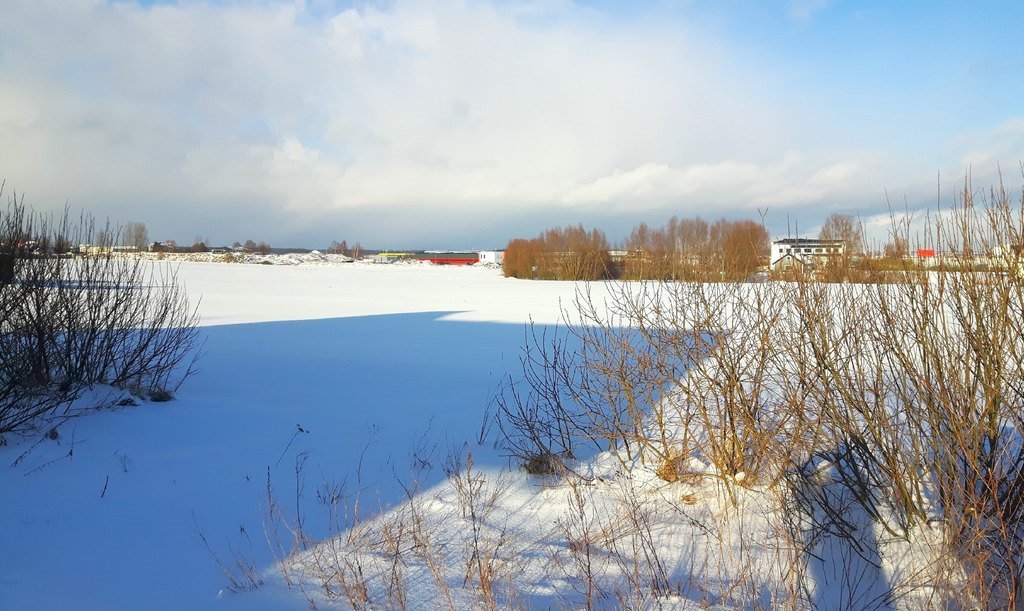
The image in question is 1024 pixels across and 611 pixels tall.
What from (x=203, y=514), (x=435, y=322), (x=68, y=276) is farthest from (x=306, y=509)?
(x=435, y=322)

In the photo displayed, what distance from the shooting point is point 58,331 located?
26.1ft

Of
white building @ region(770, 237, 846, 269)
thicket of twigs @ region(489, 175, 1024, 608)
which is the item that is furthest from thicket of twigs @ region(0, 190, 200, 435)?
white building @ region(770, 237, 846, 269)

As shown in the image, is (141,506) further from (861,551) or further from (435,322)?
(435,322)

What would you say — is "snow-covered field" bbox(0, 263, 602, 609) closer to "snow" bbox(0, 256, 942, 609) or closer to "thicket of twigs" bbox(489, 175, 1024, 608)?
"snow" bbox(0, 256, 942, 609)

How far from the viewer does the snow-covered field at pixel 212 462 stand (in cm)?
431

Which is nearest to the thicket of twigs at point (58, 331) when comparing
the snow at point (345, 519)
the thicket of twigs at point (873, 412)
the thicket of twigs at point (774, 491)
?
the snow at point (345, 519)

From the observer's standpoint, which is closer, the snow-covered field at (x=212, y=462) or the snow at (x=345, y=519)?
the snow at (x=345, y=519)

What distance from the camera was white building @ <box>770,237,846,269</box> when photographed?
15.8 feet

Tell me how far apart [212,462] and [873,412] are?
6215 mm

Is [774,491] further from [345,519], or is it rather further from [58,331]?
[58,331]

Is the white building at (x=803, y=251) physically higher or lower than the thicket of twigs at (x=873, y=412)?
higher

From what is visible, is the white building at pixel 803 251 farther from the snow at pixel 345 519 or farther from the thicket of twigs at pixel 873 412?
the snow at pixel 345 519

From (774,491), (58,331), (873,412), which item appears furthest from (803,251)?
(58,331)

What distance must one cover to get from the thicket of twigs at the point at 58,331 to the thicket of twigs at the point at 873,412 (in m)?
5.64
